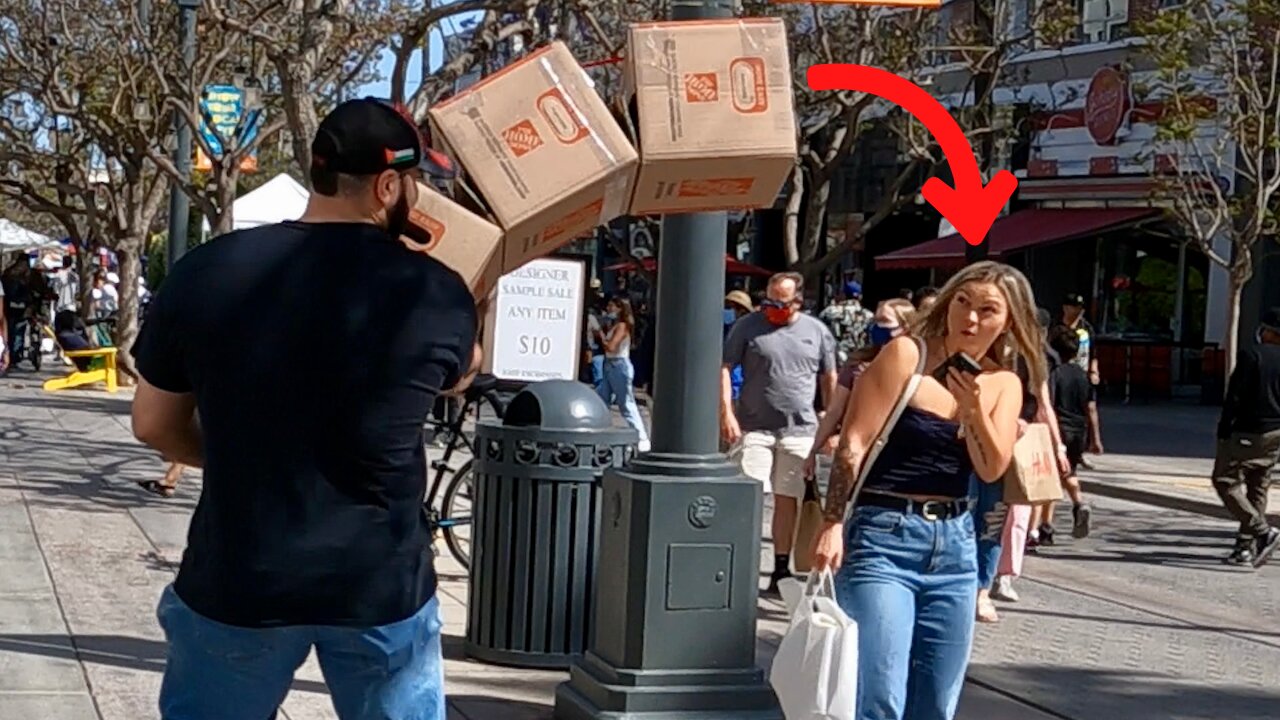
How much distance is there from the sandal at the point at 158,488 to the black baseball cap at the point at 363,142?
10.4m

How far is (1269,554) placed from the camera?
13.1m

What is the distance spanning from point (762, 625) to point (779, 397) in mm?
1410

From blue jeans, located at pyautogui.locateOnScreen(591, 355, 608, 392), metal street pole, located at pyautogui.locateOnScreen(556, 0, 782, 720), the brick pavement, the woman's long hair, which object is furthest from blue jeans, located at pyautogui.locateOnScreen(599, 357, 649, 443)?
the woman's long hair

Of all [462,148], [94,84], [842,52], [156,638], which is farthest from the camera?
[94,84]

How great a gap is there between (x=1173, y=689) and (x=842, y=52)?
16406 millimetres

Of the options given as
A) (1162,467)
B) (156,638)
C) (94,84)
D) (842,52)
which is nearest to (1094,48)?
(842,52)

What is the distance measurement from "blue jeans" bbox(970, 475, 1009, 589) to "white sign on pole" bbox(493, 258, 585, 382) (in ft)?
10.3

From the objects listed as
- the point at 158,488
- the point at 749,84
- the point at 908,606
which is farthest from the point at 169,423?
the point at 158,488

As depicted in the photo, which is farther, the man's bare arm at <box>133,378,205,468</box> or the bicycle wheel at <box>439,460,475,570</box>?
the bicycle wheel at <box>439,460,475,570</box>

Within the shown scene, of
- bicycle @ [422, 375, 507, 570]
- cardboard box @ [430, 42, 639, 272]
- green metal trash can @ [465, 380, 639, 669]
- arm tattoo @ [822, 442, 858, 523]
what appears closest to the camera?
cardboard box @ [430, 42, 639, 272]

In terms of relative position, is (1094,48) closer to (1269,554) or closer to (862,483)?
(1269,554)

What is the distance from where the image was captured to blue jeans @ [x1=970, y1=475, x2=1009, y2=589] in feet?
19.2

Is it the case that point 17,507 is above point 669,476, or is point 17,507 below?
below

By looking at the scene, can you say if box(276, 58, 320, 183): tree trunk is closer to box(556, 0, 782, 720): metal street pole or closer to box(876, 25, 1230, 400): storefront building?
box(556, 0, 782, 720): metal street pole
